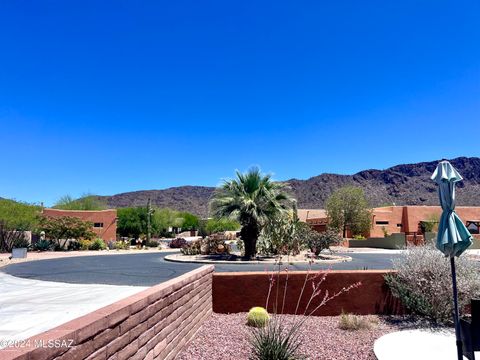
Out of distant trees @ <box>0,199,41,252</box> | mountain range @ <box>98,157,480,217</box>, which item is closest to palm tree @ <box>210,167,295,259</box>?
distant trees @ <box>0,199,41,252</box>

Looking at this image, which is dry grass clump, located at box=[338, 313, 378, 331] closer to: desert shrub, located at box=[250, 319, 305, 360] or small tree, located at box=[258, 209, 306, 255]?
desert shrub, located at box=[250, 319, 305, 360]

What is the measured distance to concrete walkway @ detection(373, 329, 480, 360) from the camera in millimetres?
6566

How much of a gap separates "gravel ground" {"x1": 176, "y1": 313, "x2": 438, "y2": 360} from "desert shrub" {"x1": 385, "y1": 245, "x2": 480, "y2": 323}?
428 millimetres

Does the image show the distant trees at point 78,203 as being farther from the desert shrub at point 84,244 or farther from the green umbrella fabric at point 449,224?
the green umbrella fabric at point 449,224

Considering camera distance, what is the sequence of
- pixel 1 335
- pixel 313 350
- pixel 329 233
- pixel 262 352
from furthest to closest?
pixel 329 233, pixel 1 335, pixel 313 350, pixel 262 352

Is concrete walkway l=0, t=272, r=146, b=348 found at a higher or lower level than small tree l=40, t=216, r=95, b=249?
lower

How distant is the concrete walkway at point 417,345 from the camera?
21.5 feet

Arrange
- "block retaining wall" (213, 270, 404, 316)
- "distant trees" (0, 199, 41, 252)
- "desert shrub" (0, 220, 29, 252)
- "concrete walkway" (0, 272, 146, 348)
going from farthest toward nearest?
"desert shrub" (0, 220, 29, 252) → "distant trees" (0, 199, 41, 252) → "block retaining wall" (213, 270, 404, 316) → "concrete walkway" (0, 272, 146, 348)

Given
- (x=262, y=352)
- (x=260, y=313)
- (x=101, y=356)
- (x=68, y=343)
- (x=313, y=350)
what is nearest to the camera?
(x=68, y=343)

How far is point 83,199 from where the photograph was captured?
73312 millimetres

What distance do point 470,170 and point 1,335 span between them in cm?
15744

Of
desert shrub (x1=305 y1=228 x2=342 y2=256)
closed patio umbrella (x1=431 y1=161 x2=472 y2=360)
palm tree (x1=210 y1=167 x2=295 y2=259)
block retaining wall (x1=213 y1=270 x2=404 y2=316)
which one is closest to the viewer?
closed patio umbrella (x1=431 y1=161 x2=472 y2=360)

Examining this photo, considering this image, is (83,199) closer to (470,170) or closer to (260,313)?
(260,313)

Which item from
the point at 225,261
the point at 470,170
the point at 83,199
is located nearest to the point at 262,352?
the point at 225,261
